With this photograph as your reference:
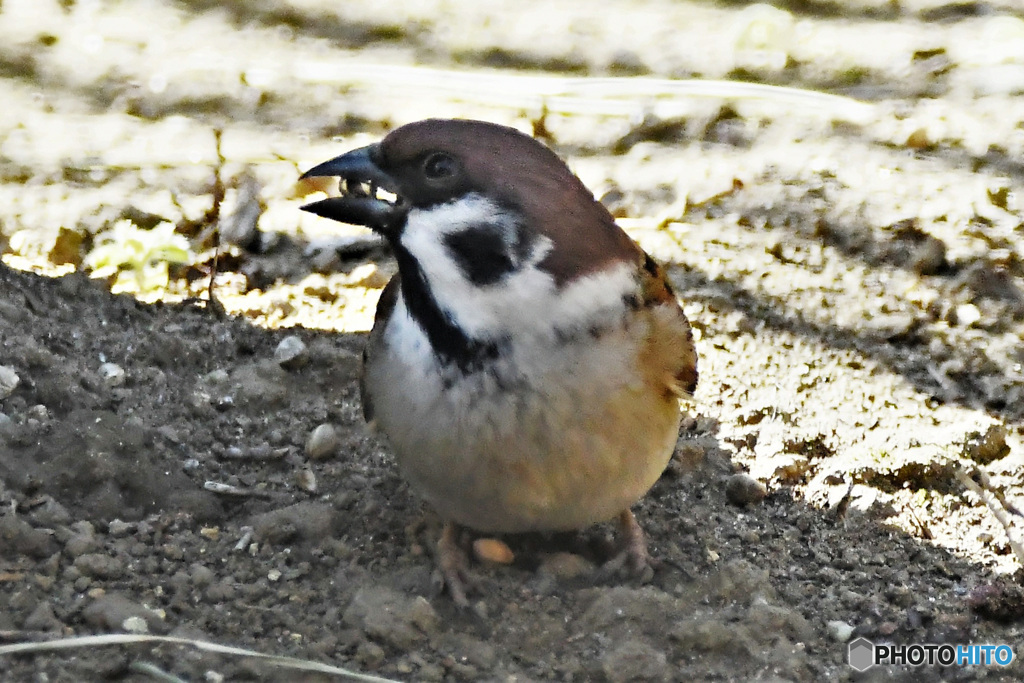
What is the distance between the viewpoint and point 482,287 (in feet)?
9.23

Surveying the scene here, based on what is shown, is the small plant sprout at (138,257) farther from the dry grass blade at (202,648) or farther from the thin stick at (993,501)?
the thin stick at (993,501)

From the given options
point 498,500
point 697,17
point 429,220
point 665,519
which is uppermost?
point 697,17

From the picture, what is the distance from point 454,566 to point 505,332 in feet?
2.43

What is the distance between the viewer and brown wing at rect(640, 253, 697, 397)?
3.15 m

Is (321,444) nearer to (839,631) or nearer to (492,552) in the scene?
(492,552)

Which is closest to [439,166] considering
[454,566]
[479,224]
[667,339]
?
[479,224]

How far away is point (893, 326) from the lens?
14.4 ft

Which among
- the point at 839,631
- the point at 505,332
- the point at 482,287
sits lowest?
the point at 839,631

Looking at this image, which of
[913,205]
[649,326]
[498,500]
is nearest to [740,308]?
[913,205]

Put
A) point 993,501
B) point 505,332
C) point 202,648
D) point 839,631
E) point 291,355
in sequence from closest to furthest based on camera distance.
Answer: point 202,648 < point 505,332 < point 839,631 < point 993,501 < point 291,355

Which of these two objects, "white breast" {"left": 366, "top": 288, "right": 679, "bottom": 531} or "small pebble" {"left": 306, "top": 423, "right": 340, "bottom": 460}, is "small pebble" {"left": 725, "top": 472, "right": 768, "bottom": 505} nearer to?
"white breast" {"left": 366, "top": 288, "right": 679, "bottom": 531}

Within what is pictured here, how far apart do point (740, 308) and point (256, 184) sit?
6.74 feet

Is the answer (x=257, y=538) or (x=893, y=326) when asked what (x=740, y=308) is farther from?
(x=257, y=538)

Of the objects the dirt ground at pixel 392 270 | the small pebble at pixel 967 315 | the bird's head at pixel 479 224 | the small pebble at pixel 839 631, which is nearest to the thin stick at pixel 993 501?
the dirt ground at pixel 392 270
